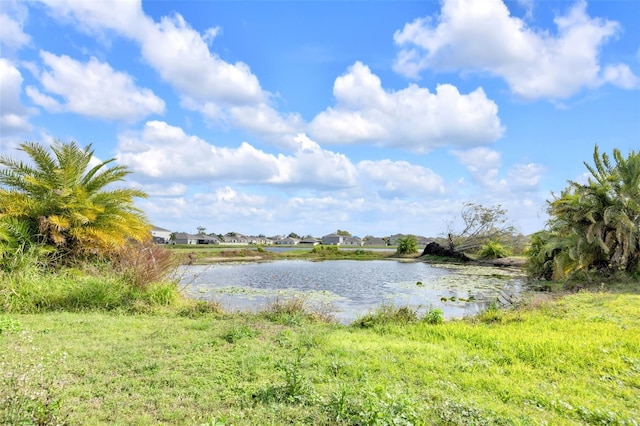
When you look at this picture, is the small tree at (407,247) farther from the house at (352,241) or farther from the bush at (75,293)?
the house at (352,241)

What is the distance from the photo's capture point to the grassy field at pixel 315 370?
328cm

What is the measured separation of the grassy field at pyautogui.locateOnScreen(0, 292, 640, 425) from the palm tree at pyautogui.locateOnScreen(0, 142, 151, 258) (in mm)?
3299

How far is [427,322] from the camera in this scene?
736 centimetres

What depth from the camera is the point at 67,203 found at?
10094mm

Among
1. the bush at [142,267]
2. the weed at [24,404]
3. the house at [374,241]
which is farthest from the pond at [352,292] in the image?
the house at [374,241]

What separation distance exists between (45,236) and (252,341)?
7.15 meters

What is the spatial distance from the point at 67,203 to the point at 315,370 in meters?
8.80

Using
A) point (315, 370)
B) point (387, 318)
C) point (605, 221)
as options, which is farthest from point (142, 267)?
point (605, 221)

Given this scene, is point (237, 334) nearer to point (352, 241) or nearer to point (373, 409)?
point (373, 409)

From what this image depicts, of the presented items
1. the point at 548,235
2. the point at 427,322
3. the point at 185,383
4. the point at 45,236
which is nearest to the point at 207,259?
the point at 45,236

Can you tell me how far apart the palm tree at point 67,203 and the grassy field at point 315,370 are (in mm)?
3299

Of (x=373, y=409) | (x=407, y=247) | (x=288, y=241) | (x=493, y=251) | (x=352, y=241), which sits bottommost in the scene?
(x=373, y=409)

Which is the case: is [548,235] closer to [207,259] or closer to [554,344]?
[554,344]

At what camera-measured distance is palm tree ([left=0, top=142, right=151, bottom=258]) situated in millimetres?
9719
